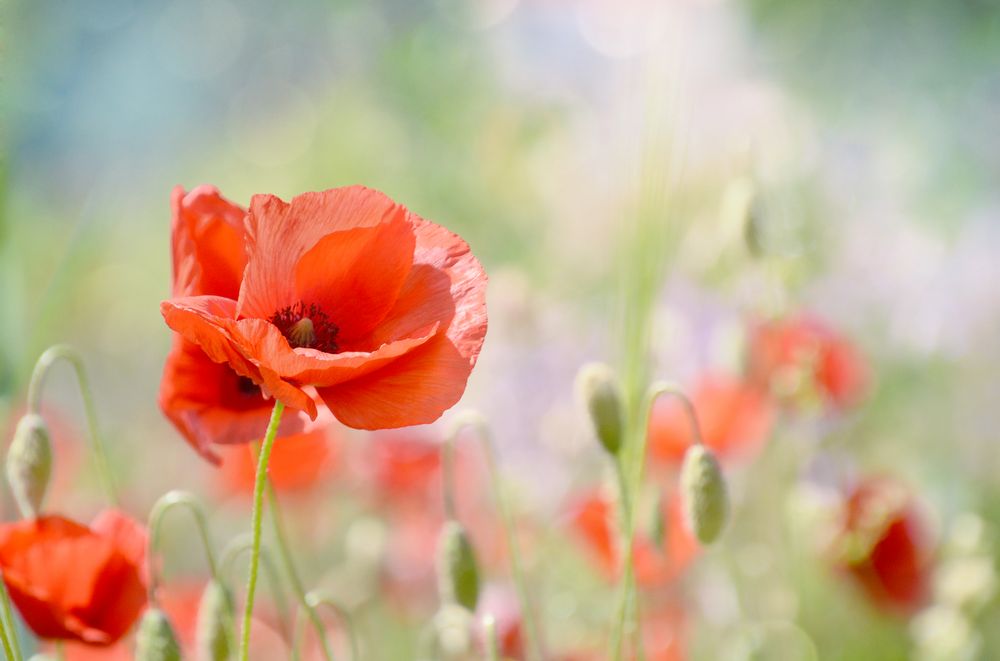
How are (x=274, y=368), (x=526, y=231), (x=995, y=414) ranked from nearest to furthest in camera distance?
(x=274, y=368), (x=995, y=414), (x=526, y=231)

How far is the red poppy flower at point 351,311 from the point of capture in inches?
13.9

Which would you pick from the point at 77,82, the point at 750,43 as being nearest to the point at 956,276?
the point at 750,43

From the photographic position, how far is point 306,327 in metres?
0.40

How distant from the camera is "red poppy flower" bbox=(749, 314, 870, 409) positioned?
0.71 m

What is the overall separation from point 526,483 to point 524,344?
20cm

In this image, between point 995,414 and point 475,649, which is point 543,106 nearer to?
point 995,414

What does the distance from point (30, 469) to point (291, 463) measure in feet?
1.09

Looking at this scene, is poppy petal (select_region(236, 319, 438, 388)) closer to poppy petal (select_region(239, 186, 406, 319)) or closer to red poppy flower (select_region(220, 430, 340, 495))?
poppy petal (select_region(239, 186, 406, 319))

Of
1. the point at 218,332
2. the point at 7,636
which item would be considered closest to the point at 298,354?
the point at 218,332

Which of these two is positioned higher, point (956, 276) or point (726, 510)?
point (956, 276)

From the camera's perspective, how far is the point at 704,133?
1.97 m

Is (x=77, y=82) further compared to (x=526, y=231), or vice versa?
(x=77, y=82)

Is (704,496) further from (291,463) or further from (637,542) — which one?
(291,463)

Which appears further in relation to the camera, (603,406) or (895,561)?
(895,561)
